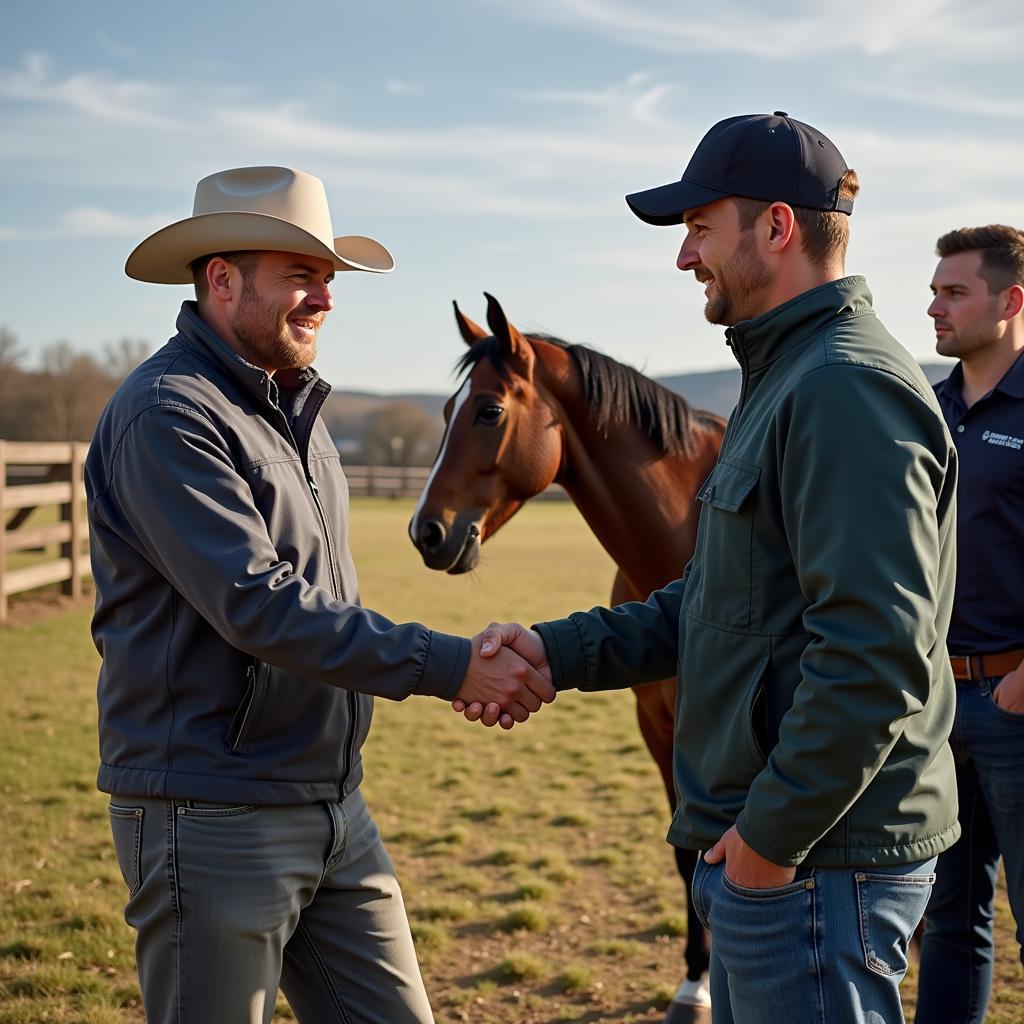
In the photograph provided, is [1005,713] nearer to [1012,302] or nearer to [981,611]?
[981,611]

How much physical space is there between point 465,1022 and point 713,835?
2241 mm

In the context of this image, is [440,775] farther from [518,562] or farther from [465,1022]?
[518,562]

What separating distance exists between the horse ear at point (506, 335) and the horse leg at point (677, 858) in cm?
134

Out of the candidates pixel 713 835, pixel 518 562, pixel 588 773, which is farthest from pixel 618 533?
pixel 518 562

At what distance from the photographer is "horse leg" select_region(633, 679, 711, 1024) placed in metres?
3.67

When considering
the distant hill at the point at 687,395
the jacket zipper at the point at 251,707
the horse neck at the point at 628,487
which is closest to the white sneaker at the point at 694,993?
the horse neck at the point at 628,487

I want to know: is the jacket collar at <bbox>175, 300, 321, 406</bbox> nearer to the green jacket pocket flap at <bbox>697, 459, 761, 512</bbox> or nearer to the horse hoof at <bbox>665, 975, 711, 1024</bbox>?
the green jacket pocket flap at <bbox>697, 459, 761, 512</bbox>

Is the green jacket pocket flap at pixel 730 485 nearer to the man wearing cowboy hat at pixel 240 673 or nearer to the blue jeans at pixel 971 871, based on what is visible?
the man wearing cowboy hat at pixel 240 673

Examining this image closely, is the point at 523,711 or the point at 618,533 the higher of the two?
the point at 618,533

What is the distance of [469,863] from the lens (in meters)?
5.29

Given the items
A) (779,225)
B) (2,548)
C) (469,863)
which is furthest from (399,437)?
(779,225)

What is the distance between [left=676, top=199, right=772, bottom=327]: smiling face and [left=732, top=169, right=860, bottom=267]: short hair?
24 mm

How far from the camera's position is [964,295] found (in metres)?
3.21

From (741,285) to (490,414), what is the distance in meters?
2.01
